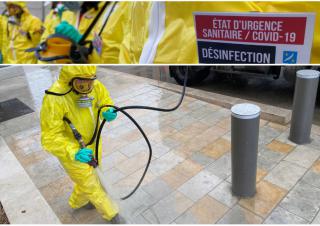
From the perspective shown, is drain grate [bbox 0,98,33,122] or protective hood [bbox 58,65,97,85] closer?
protective hood [bbox 58,65,97,85]

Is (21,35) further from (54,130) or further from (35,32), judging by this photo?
(54,130)

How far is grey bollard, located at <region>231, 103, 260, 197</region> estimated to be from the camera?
2.30m

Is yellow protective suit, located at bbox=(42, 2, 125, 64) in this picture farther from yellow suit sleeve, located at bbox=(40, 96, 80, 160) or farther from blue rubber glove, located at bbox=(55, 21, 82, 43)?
yellow suit sleeve, located at bbox=(40, 96, 80, 160)

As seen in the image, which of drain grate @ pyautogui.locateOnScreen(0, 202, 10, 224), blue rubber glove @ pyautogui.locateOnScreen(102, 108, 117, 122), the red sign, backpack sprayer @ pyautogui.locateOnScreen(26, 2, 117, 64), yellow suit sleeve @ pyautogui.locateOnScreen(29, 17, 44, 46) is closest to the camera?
the red sign

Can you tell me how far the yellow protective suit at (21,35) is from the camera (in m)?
3.11

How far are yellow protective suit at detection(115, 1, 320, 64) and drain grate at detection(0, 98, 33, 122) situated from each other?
4018 mm

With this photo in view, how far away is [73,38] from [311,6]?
115 centimetres

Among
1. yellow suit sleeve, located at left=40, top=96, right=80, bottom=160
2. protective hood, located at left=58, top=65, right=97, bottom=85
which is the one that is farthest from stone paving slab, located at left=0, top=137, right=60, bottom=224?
protective hood, located at left=58, top=65, right=97, bottom=85

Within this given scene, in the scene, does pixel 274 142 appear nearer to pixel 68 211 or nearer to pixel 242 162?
pixel 242 162

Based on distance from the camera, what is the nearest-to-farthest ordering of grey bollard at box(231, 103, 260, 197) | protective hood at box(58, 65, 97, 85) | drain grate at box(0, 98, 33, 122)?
1. protective hood at box(58, 65, 97, 85)
2. grey bollard at box(231, 103, 260, 197)
3. drain grate at box(0, 98, 33, 122)

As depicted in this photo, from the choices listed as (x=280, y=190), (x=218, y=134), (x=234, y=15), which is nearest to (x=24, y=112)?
(x=218, y=134)

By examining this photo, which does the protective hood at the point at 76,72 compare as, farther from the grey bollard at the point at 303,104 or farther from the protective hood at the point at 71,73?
the grey bollard at the point at 303,104

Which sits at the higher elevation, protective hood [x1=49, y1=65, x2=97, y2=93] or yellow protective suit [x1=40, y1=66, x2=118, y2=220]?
protective hood [x1=49, y1=65, x2=97, y2=93]

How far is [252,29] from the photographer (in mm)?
994
